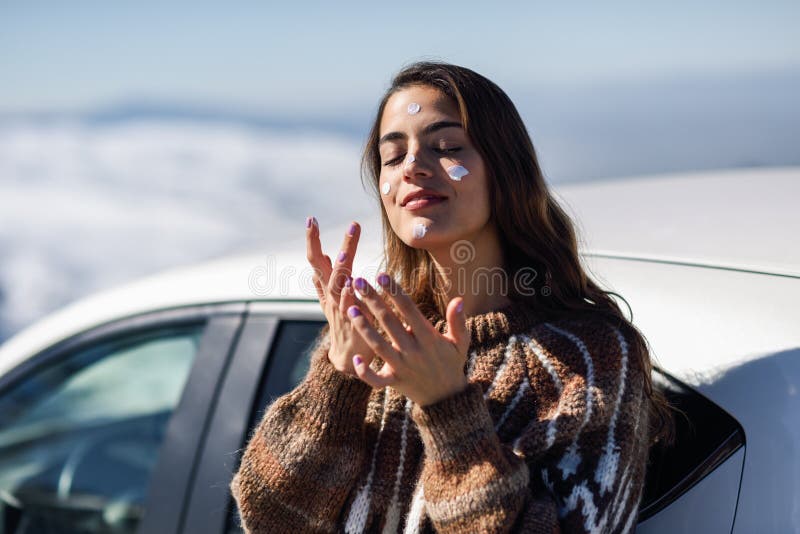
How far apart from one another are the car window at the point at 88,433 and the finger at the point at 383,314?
1023mm

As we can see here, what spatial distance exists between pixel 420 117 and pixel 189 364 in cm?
103

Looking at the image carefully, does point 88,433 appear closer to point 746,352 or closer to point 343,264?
point 343,264

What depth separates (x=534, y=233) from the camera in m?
1.75

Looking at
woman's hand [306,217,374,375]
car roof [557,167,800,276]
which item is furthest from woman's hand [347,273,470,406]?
car roof [557,167,800,276]

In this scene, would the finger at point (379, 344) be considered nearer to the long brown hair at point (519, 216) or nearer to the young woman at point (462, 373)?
the young woman at point (462, 373)

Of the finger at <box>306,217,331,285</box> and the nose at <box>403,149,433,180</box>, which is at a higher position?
the nose at <box>403,149,433,180</box>

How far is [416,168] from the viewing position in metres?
1.67

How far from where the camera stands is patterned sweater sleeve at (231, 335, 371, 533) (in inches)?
64.7

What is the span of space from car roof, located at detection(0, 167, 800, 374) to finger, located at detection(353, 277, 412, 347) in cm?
64

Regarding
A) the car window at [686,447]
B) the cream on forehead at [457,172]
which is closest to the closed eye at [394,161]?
the cream on forehead at [457,172]

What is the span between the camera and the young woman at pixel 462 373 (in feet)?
4.78

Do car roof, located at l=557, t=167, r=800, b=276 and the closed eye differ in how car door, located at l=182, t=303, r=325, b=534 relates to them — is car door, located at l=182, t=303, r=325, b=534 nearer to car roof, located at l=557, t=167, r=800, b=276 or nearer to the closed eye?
the closed eye


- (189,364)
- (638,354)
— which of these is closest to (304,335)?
(189,364)

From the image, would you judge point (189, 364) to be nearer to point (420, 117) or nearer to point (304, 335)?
point (304, 335)
